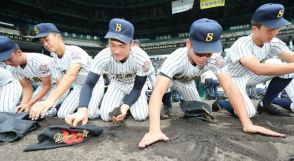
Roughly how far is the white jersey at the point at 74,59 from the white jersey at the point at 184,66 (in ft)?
4.44

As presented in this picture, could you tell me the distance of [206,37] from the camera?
2453 millimetres

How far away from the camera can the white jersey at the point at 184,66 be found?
8.95 ft

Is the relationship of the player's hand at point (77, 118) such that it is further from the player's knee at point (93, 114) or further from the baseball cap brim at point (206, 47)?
the player's knee at point (93, 114)

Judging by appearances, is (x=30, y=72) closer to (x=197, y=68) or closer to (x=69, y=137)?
(x=69, y=137)

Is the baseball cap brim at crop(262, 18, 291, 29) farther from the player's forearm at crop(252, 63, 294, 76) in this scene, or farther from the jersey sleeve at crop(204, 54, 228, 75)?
the jersey sleeve at crop(204, 54, 228, 75)

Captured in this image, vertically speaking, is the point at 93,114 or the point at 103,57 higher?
the point at 103,57

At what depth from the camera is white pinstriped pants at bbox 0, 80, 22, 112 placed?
3.77m

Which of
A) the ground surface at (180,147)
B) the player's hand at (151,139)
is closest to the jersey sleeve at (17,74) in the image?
the ground surface at (180,147)

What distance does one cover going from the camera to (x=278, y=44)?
3447mm

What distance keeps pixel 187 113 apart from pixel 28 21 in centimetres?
1893

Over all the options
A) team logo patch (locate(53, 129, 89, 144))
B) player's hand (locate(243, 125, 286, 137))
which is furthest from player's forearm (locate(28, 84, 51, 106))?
player's hand (locate(243, 125, 286, 137))

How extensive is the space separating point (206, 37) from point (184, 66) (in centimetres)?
58

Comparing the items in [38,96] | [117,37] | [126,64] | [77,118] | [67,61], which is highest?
[117,37]

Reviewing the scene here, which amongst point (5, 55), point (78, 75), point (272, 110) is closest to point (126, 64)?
point (78, 75)
